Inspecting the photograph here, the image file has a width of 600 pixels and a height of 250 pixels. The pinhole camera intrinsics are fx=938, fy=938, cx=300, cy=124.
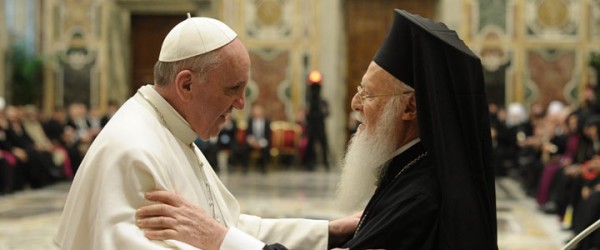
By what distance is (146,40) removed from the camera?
19.5 m

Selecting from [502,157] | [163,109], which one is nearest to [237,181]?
[502,157]

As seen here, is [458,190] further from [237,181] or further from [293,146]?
[293,146]

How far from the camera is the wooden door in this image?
1942 cm

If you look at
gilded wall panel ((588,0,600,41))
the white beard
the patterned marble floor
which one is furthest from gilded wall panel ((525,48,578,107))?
the white beard

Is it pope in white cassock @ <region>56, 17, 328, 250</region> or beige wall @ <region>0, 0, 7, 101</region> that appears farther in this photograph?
beige wall @ <region>0, 0, 7, 101</region>

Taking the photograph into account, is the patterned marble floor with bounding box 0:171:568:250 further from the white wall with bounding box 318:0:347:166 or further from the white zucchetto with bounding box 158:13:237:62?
the white zucchetto with bounding box 158:13:237:62

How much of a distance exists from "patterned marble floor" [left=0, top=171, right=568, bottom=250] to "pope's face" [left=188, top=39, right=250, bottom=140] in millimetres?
5704

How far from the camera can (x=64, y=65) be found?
19.0m

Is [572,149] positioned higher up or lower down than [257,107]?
higher up

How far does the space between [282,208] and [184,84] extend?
8.35 meters

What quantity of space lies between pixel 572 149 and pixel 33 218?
6343 millimetres

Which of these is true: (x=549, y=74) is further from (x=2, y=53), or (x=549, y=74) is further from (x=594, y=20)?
(x=2, y=53)

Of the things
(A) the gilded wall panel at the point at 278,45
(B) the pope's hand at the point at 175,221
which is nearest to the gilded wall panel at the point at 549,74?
(A) the gilded wall panel at the point at 278,45

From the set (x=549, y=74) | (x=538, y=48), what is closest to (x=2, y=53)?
Result: (x=538, y=48)
